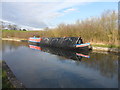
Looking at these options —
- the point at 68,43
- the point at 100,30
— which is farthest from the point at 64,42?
the point at 100,30

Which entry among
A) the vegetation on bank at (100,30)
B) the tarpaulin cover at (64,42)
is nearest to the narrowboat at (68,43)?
the tarpaulin cover at (64,42)

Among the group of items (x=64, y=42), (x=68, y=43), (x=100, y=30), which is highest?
(x=100, y=30)

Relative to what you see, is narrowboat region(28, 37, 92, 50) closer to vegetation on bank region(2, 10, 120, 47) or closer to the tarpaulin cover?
the tarpaulin cover

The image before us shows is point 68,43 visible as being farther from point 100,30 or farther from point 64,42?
point 100,30

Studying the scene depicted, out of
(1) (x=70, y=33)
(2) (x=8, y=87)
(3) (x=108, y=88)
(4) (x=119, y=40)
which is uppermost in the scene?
(1) (x=70, y=33)

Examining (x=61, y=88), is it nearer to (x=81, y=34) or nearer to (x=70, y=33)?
(x=81, y=34)

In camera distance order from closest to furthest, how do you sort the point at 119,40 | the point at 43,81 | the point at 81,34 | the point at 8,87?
the point at 8,87 → the point at 43,81 → the point at 119,40 → the point at 81,34

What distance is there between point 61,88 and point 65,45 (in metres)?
11.9

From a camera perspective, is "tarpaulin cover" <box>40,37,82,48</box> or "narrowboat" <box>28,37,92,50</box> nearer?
"narrowboat" <box>28,37,92,50</box>

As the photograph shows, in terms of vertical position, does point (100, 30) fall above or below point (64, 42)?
above

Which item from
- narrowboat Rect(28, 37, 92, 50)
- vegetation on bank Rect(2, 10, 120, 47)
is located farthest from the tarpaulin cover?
vegetation on bank Rect(2, 10, 120, 47)

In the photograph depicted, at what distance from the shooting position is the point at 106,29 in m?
16.5

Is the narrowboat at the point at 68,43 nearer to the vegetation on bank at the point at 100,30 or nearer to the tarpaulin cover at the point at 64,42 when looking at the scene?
the tarpaulin cover at the point at 64,42

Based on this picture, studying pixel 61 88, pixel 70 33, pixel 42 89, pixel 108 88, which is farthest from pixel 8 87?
pixel 70 33
